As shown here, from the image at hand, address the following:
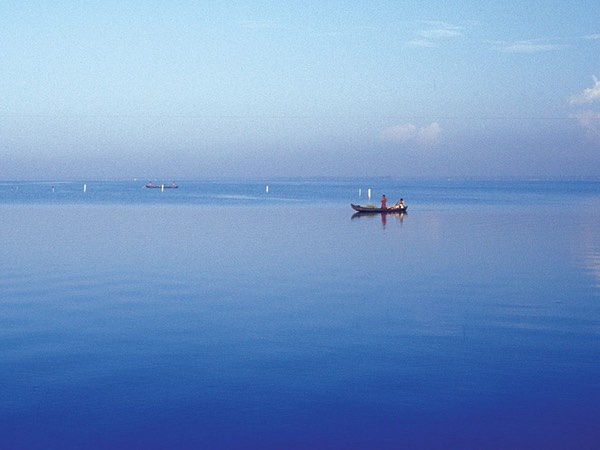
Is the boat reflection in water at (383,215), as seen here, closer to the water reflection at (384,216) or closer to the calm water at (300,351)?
the water reflection at (384,216)

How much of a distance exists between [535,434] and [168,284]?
16.6 meters

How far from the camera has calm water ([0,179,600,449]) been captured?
11.0 m

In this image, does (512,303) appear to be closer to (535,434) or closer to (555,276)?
(555,276)

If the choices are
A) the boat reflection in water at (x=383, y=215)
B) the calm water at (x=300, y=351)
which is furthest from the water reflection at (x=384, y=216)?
the calm water at (x=300, y=351)

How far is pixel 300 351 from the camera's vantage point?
1552 cm

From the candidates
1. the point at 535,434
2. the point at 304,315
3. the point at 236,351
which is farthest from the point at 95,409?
the point at 304,315

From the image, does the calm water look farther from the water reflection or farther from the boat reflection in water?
the boat reflection in water

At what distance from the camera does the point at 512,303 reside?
21531mm

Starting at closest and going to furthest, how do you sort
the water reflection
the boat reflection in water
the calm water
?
the calm water
the water reflection
the boat reflection in water

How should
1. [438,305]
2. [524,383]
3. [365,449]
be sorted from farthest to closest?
[438,305], [524,383], [365,449]

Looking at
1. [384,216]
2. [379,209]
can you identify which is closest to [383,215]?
[384,216]

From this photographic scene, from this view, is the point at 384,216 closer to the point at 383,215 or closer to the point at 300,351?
the point at 383,215

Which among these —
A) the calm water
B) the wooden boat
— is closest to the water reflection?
the wooden boat

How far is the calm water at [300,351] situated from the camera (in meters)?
11.0
